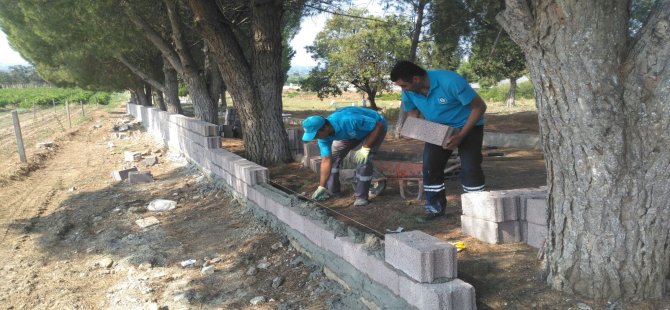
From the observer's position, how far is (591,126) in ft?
7.98

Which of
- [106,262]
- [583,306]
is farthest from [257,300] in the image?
[583,306]

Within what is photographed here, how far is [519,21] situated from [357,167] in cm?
258

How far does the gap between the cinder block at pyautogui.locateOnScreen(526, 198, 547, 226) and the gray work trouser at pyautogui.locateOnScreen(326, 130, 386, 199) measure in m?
1.78

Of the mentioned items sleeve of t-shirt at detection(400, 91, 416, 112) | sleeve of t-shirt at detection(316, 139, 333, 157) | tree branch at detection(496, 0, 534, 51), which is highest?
tree branch at detection(496, 0, 534, 51)

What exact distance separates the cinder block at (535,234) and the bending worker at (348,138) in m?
1.77

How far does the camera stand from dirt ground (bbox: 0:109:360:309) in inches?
158

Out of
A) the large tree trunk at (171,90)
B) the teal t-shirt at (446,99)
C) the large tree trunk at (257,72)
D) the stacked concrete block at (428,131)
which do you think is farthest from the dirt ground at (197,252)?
the large tree trunk at (171,90)

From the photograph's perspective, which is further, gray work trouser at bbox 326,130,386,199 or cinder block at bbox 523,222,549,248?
gray work trouser at bbox 326,130,386,199

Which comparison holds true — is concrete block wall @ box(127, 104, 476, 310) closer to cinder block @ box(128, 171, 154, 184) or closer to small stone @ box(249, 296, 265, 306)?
small stone @ box(249, 296, 265, 306)

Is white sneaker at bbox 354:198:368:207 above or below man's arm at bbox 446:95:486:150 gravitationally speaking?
below

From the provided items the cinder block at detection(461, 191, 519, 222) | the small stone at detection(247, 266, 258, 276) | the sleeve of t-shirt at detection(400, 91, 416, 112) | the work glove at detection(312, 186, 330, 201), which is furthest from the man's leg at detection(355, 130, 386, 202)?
the cinder block at detection(461, 191, 519, 222)

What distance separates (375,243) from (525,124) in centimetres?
1143

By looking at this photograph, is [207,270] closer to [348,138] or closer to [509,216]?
[348,138]

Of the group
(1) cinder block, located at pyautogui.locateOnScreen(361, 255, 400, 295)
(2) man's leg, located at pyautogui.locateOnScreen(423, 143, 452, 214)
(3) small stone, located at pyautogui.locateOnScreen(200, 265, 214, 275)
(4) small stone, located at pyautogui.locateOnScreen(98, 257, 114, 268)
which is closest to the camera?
(1) cinder block, located at pyautogui.locateOnScreen(361, 255, 400, 295)
